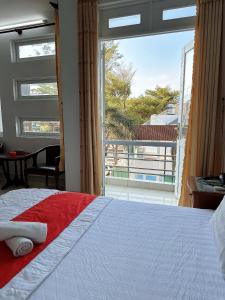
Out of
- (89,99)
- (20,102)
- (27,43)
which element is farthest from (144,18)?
(20,102)

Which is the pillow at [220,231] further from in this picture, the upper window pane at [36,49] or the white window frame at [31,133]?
the upper window pane at [36,49]

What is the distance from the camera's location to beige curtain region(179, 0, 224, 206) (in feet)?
7.64

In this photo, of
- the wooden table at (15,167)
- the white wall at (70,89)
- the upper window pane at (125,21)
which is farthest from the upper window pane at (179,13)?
the wooden table at (15,167)

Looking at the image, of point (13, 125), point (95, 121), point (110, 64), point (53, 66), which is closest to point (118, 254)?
point (95, 121)

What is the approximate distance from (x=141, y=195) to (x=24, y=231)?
264cm

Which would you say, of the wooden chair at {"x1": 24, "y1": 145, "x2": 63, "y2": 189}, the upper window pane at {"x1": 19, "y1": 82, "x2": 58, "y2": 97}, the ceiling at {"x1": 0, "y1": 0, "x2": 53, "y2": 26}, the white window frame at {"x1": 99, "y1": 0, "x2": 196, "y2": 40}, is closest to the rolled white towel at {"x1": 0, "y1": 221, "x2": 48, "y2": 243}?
the wooden chair at {"x1": 24, "y1": 145, "x2": 63, "y2": 189}

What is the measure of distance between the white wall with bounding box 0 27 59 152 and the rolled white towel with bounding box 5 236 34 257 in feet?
9.69

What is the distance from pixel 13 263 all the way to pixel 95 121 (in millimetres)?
2240

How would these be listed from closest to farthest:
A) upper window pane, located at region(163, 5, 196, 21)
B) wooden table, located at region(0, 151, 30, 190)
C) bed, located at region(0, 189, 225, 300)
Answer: bed, located at region(0, 189, 225, 300), upper window pane, located at region(163, 5, 196, 21), wooden table, located at region(0, 151, 30, 190)

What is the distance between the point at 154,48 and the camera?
11.3 feet

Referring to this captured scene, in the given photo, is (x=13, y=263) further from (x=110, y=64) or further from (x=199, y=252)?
(x=110, y=64)

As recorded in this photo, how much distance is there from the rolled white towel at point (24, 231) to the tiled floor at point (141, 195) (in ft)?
7.68

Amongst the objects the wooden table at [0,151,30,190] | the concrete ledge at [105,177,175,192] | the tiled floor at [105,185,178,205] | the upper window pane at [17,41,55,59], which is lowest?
the tiled floor at [105,185,178,205]

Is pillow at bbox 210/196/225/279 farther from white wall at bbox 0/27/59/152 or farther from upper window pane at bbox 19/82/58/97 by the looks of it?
upper window pane at bbox 19/82/58/97
